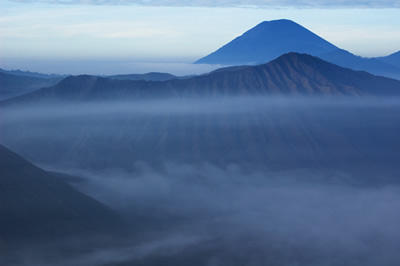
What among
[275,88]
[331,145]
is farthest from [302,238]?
[275,88]

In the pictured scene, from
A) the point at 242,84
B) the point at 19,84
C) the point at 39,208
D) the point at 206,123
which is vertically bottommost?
the point at 206,123

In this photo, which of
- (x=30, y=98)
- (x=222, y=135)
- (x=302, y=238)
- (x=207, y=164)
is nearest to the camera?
(x=302, y=238)

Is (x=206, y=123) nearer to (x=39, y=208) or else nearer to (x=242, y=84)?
(x=242, y=84)

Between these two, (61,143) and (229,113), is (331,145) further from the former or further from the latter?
(61,143)

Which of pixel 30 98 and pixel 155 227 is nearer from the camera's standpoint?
pixel 155 227

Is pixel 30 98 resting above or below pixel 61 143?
above

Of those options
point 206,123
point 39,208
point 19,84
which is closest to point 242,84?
point 206,123
